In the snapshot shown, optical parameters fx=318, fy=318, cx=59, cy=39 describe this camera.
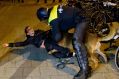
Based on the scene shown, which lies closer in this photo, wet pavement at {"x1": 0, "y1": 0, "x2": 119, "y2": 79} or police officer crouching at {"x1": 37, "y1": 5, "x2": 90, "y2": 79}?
police officer crouching at {"x1": 37, "y1": 5, "x2": 90, "y2": 79}

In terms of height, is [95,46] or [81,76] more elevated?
[95,46]

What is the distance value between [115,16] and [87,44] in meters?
1.12

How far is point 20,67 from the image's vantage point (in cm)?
527

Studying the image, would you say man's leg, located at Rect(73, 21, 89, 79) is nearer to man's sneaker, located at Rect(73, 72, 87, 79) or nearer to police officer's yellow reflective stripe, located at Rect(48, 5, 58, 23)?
man's sneaker, located at Rect(73, 72, 87, 79)

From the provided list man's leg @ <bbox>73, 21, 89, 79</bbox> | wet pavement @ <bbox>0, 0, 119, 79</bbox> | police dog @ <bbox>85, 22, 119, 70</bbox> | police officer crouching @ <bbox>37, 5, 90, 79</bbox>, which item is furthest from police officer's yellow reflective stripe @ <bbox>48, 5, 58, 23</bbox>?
wet pavement @ <bbox>0, 0, 119, 79</bbox>

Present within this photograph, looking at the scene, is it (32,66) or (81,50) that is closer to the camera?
(81,50)

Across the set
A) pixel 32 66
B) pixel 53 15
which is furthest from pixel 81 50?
pixel 32 66

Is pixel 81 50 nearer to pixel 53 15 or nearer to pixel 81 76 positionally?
pixel 81 76

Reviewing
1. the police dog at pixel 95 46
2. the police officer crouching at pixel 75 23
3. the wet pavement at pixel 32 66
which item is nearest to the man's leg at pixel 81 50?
the police officer crouching at pixel 75 23

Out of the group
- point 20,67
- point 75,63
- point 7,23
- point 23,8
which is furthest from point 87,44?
point 23,8

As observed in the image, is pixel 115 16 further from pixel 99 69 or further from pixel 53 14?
pixel 53 14

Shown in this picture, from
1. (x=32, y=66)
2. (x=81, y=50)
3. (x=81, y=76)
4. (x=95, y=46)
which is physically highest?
(x=81, y=50)

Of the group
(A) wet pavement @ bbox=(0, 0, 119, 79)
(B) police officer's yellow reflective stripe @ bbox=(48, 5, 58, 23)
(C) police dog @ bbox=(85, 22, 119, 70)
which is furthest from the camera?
(C) police dog @ bbox=(85, 22, 119, 70)

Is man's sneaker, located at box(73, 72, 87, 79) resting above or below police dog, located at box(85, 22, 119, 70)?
below
